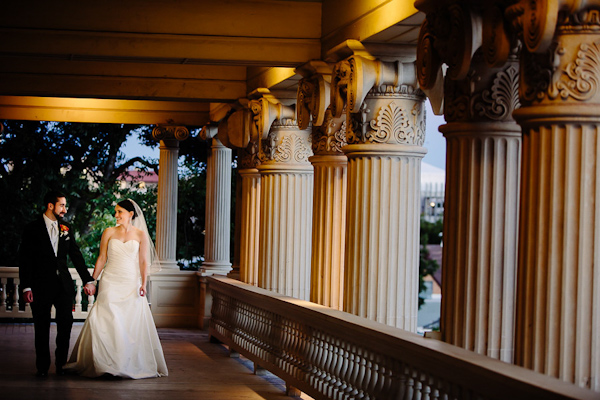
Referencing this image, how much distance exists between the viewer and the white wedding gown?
32.9 ft

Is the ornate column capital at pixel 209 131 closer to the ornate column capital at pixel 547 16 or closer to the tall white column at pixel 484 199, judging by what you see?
the tall white column at pixel 484 199

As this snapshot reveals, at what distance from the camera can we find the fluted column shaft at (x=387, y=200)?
851cm

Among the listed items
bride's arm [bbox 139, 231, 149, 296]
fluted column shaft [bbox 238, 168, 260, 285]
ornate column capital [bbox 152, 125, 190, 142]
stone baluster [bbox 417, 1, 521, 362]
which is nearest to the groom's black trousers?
bride's arm [bbox 139, 231, 149, 296]

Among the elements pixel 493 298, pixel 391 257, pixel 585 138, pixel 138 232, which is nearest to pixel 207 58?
pixel 138 232

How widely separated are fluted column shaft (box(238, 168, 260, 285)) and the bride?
3868 mm

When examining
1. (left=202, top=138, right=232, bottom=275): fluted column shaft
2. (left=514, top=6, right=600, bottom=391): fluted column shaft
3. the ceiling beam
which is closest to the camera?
(left=514, top=6, right=600, bottom=391): fluted column shaft

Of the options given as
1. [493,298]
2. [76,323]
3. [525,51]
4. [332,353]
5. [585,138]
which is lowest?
[76,323]

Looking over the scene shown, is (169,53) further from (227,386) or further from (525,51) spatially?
(525,51)

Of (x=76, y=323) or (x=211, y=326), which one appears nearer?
(x=211, y=326)

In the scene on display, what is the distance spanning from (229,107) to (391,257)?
6.96 meters

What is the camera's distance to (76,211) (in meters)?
27.5

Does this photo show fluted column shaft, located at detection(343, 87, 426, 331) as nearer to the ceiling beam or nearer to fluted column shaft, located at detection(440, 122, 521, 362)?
fluted column shaft, located at detection(440, 122, 521, 362)

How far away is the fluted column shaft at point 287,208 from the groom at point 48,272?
2.91 meters

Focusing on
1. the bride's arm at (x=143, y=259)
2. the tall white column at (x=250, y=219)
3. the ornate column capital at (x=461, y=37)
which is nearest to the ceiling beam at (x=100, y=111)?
the tall white column at (x=250, y=219)
